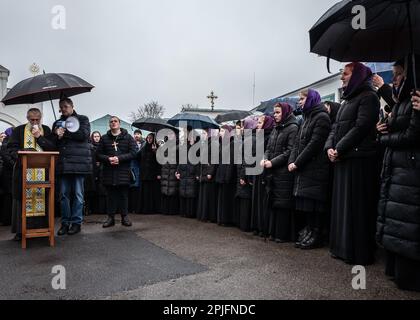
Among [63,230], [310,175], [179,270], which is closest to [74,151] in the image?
[63,230]

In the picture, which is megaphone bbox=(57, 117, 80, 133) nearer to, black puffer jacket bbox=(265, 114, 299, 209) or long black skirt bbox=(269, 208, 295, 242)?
black puffer jacket bbox=(265, 114, 299, 209)

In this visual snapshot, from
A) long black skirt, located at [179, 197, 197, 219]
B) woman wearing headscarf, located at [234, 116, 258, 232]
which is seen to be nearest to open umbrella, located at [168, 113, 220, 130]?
long black skirt, located at [179, 197, 197, 219]

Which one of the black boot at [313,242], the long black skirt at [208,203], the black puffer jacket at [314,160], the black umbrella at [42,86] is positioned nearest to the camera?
the black puffer jacket at [314,160]

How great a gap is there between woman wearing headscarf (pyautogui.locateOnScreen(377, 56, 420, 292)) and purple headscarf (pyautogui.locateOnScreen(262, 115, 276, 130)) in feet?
9.23

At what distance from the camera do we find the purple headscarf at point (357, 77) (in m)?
4.43

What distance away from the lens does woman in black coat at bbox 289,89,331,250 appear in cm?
493

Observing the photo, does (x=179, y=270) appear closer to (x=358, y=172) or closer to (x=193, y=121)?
(x=358, y=172)

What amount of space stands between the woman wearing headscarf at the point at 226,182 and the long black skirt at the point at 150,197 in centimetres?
238

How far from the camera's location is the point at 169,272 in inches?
159

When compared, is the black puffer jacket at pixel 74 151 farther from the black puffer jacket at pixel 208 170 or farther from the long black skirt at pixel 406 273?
the long black skirt at pixel 406 273

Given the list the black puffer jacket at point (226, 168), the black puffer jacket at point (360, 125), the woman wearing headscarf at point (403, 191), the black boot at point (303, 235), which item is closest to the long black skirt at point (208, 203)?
the black puffer jacket at point (226, 168)
